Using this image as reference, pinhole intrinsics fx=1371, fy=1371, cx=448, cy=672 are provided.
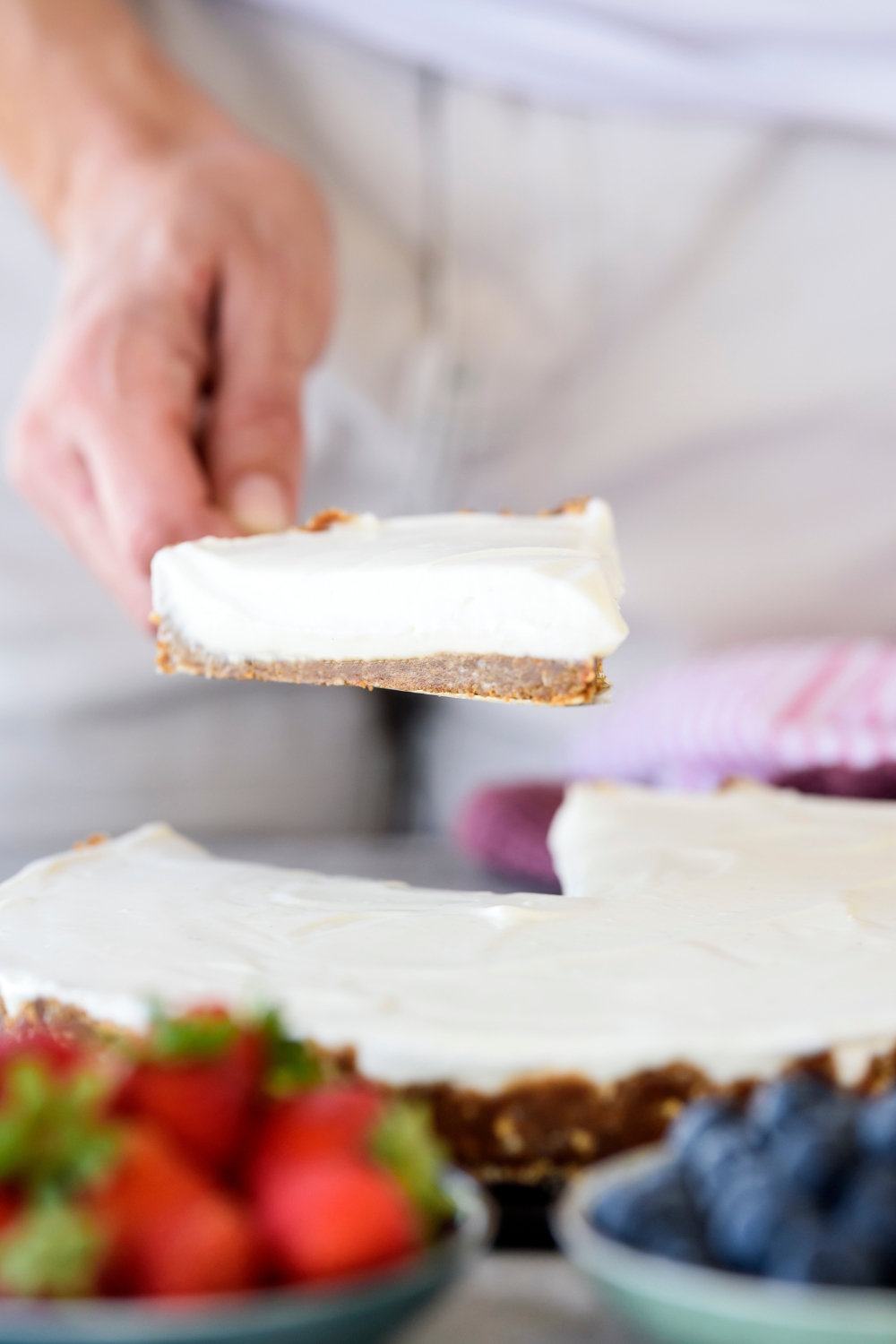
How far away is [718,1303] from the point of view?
1.59ft

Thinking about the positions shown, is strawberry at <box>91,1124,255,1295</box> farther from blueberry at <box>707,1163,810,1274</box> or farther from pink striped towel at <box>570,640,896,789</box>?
pink striped towel at <box>570,640,896,789</box>

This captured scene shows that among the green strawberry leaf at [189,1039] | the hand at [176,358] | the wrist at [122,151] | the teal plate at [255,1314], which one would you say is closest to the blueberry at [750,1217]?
the teal plate at [255,1314]

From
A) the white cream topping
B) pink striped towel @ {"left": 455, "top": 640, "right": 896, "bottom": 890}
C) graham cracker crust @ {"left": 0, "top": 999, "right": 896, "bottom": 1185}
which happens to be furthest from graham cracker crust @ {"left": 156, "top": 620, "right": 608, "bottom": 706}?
pink striped towel @ {"left": 455, "top": 640, "right": 896, "bottom": 890}

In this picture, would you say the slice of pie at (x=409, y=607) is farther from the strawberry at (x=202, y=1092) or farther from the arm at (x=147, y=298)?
the strawberry at (x=202, y=1092)

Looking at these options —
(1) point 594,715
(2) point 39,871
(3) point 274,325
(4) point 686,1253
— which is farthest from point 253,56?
(4) point 686,1253

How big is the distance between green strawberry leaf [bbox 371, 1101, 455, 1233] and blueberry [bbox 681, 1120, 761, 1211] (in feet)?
0.33

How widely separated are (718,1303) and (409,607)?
2.36ft

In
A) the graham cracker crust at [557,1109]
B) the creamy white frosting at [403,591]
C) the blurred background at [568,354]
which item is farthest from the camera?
the blurred background at [568,354]

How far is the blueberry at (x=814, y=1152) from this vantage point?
540 millimetres

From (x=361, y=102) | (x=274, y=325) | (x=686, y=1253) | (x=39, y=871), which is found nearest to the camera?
(x=686, y=1253)

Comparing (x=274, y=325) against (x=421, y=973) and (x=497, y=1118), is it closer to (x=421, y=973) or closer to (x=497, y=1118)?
(x=421, y=973)

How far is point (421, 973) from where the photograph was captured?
0.85 m

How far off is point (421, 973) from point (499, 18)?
1.49 m

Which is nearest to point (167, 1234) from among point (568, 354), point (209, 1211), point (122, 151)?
point (209, 1211)
